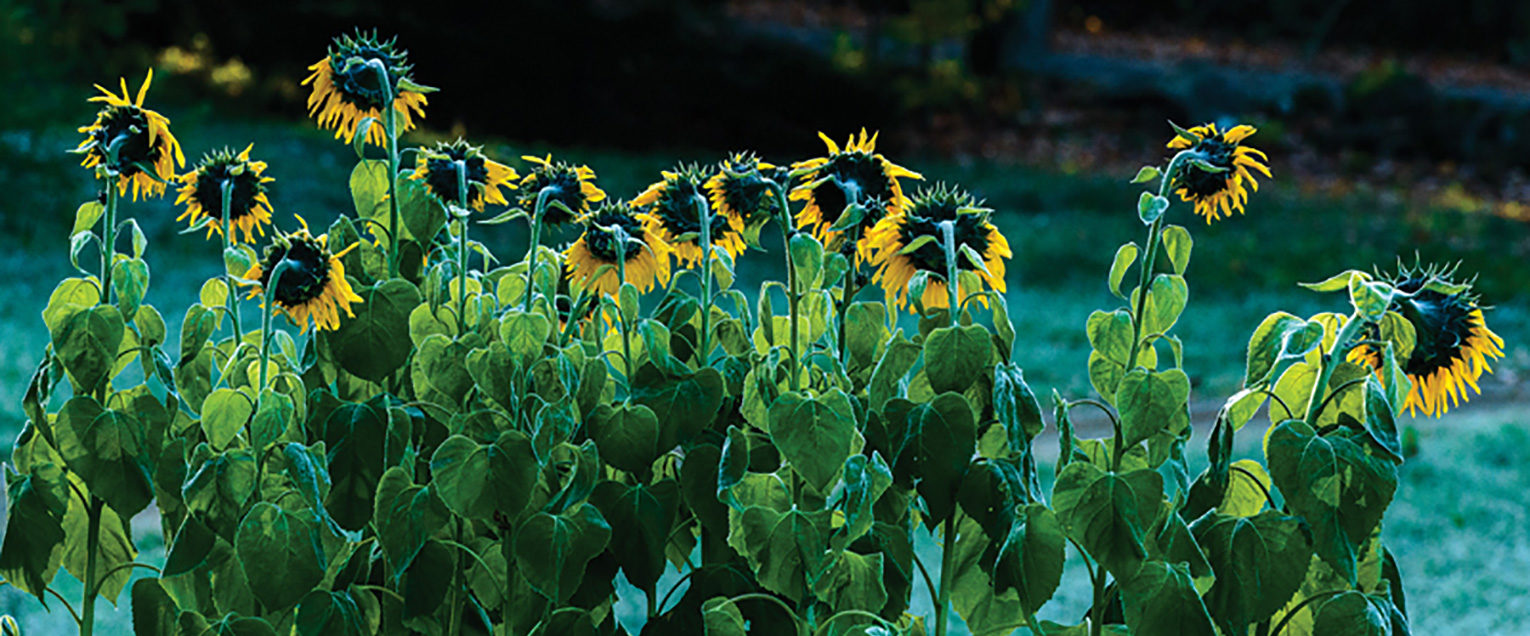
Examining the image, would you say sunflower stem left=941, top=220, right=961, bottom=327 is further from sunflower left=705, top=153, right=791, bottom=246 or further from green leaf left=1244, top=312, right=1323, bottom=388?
green leaf left=1244, top=312, right=1323, bottom=388

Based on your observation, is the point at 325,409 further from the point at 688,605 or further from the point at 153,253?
the point at 153,253

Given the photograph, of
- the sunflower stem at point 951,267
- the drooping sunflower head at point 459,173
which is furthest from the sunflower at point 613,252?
the sunflower stem at point 951,267

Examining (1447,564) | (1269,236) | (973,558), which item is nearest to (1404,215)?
(1269,236)

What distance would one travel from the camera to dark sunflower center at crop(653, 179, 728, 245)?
1.76 metres

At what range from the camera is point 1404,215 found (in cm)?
1001

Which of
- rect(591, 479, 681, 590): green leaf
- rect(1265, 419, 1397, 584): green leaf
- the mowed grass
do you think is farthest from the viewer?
the mowed grass

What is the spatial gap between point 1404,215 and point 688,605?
941cm

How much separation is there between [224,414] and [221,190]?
1.14 feet

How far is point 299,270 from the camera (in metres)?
1.66

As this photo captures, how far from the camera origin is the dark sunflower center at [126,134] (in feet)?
5.88

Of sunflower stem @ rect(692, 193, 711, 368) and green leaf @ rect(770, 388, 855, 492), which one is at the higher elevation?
sunflower stem @ rect(692, 193, 711, 368)

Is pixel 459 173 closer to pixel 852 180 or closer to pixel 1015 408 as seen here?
pixel 852 180

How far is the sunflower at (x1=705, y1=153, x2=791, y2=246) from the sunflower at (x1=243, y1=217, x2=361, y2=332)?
1.44 ft

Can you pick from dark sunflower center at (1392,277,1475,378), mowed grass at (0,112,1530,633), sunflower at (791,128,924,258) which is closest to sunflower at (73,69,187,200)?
sunflower at (791,128,924,258)
